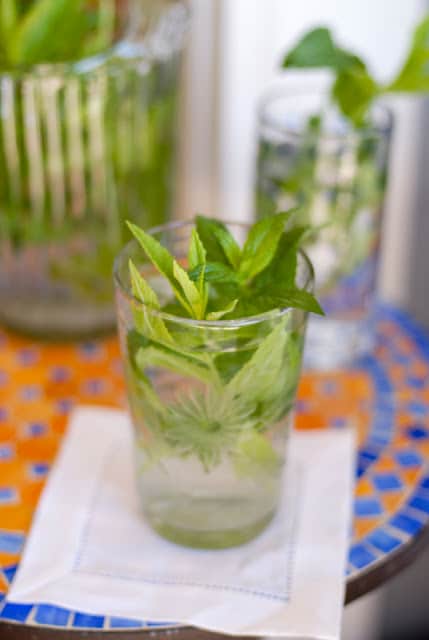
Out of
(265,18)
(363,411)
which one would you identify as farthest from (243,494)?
(265,18)

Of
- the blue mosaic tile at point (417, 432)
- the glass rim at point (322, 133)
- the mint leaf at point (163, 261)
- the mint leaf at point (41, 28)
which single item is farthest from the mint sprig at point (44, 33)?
the blue mosaic tile at point (417, 432)

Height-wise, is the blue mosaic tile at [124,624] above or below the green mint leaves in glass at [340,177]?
below

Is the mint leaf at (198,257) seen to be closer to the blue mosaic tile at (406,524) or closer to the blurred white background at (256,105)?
the blue mosaic tile at (406,524)

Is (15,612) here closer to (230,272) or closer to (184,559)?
(184,559)

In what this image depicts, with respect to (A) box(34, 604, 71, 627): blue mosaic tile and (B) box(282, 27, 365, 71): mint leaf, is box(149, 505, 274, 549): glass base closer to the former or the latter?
(A) box(34, 604, 71, 627): blue mosaic tile

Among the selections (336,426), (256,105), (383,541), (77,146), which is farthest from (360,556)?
(256,105)

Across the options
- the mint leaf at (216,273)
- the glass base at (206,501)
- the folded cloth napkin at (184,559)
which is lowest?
the folded cloth napkin at (184,559)

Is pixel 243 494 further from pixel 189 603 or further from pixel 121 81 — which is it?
pixel 121 81
